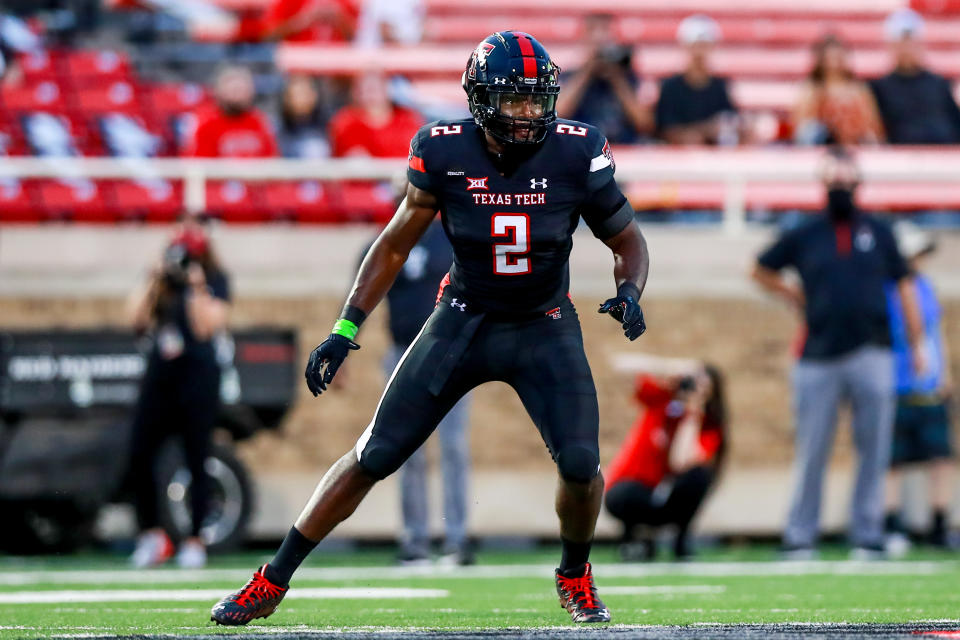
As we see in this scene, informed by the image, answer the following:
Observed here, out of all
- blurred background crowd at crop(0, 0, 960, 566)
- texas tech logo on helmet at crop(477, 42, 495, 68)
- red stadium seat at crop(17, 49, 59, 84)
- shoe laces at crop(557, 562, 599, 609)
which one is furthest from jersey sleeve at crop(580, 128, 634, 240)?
red stadium seat at crop(17, 49, 59, 84)

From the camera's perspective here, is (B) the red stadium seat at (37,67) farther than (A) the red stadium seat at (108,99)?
Yes

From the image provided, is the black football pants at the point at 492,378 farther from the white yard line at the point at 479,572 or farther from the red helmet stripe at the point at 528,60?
the white yard line at the point at 479,572

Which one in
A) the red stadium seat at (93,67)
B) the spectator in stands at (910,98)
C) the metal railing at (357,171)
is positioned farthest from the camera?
the red stadium seat at (93,67)

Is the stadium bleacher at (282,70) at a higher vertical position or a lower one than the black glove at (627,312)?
higher

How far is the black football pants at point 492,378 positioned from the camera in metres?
5.58

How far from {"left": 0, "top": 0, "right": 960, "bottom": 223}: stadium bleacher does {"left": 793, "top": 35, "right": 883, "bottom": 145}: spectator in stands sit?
45cm

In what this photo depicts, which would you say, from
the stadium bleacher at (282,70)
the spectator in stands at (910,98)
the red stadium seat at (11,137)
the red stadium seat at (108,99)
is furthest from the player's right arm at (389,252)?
the spectator in stands at (910,98)

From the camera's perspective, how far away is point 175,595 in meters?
7.23

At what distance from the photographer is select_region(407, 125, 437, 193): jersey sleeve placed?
5.61 metres

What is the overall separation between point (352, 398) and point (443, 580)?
3.42 meters

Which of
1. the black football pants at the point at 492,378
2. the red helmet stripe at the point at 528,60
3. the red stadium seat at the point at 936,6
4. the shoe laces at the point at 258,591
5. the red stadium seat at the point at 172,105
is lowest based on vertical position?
the shoe laces at the point at 258,591

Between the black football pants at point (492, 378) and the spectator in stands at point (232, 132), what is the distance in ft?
21.6

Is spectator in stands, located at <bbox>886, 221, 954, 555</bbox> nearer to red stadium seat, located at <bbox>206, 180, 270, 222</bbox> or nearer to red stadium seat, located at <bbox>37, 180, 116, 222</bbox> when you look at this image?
red stadium seat, located at <bbox>206, 180, 270, 222</bbox>

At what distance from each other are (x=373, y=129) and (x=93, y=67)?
2.72 m
